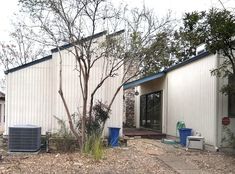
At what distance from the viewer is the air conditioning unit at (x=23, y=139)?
40.5 feet

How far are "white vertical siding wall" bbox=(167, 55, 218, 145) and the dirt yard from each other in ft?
5.02

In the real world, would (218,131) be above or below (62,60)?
below

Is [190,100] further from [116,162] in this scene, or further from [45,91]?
[116,162]

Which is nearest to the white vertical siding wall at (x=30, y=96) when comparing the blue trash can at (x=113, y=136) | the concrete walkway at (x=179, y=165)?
the blue trash can at (x=113, y=136)

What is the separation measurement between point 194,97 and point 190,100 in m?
0.54

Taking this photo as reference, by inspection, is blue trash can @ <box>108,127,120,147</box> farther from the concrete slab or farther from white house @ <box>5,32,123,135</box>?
the concrete slab

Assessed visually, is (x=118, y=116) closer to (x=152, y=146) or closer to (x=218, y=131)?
(x=152, y=146)

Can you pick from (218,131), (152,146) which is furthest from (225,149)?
(152,146)

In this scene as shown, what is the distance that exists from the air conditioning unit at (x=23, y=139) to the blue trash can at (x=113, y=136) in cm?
273

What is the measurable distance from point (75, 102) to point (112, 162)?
4.37 metres

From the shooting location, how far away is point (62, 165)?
988 centimetres

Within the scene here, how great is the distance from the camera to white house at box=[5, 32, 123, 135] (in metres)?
14.3

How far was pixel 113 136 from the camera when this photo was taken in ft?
45.5

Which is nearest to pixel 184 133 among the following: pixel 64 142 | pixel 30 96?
pixel 64 142
